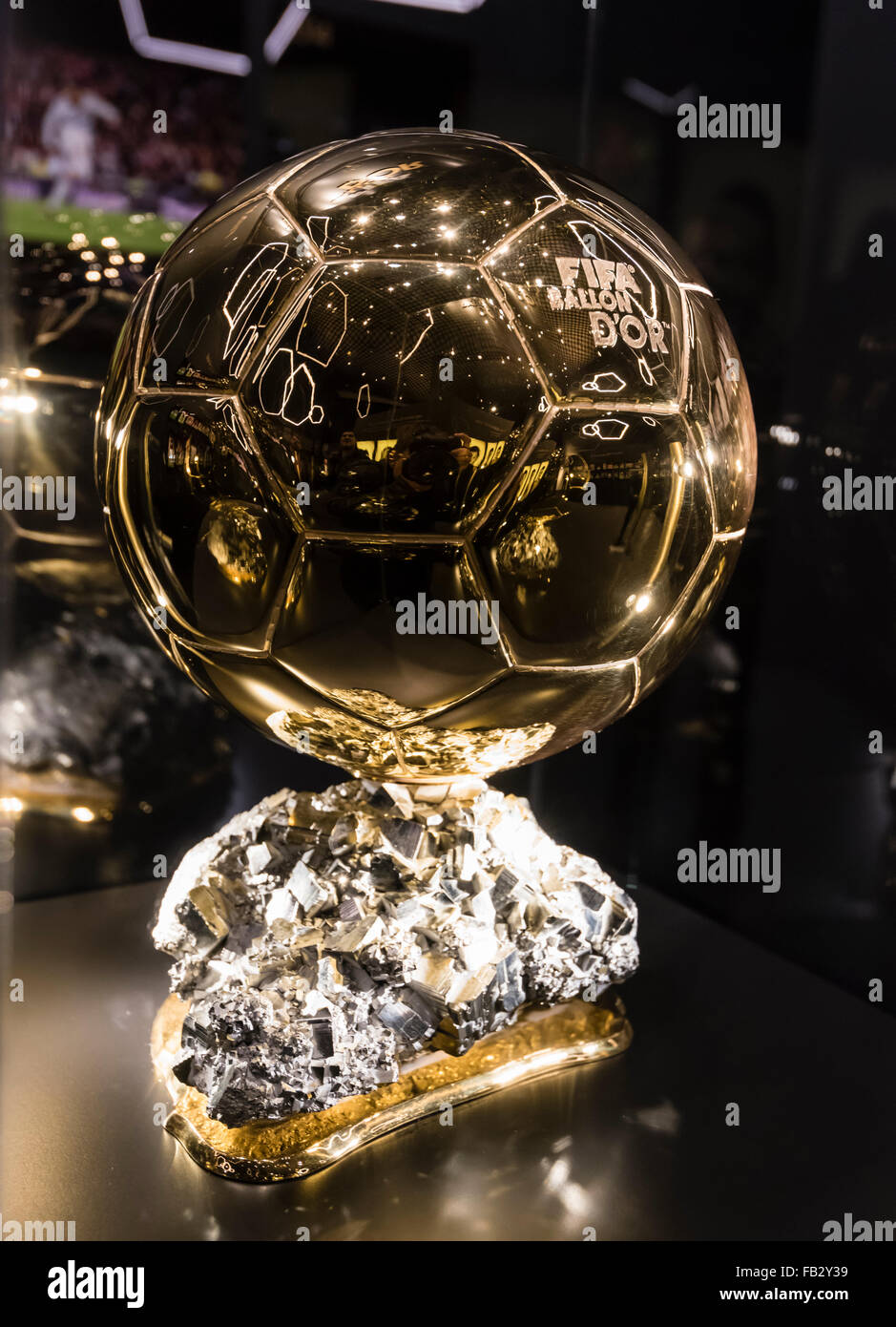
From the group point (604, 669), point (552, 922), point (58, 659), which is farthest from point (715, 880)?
point (58, 659)

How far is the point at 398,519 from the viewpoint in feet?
2.99

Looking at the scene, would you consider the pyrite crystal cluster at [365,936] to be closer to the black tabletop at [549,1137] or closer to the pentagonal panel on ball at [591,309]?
the black tabletop at [549,1137]

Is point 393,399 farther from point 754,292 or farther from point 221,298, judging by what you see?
point 754,292

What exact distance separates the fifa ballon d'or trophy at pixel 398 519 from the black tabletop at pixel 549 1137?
52 mm

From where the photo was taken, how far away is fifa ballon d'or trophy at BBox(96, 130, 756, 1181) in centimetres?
91

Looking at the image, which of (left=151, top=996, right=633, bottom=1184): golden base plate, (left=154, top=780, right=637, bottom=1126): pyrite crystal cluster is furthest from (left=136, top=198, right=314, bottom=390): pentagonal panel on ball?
(left=151, top=996, right=633, bottom=1184): golden base plate

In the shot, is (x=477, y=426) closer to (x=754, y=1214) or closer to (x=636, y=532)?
(x=636, y=532)

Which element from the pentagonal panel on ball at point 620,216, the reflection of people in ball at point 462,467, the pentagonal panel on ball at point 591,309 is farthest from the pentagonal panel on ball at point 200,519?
the pentagonal panel on ball at point 620,216

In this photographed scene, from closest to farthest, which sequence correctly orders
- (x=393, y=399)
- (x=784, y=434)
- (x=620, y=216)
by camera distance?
(x=393, y=399) < (x=620, y=216) < (x=784, y=434)

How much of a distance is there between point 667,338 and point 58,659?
109 centimetres

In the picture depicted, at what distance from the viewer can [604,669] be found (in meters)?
1.06

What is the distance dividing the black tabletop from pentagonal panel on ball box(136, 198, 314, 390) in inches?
29.7

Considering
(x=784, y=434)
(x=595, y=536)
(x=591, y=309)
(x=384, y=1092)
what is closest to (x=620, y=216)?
(x=591, y=309)

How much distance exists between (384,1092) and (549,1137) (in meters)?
0.18
